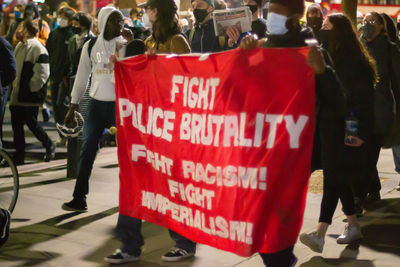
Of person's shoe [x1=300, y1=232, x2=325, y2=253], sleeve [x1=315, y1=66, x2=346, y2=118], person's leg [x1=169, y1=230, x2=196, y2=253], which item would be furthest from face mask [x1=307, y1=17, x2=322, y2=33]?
sleeve [x1=315, y1=66, x2=346, y2=118]

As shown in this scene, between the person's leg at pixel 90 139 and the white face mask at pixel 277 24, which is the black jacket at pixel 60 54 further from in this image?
the white face mask at pixel 277 24

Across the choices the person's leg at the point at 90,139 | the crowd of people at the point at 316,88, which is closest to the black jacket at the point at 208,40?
the crowd of people at the point at 316,88

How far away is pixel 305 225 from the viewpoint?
636 centimetres

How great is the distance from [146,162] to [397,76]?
3.14 meters

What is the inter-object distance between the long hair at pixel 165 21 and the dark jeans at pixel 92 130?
1.44 m

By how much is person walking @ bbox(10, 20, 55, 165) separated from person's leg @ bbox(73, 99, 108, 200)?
296 centimetres

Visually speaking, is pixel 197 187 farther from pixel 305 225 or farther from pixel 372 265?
pixel 305 225

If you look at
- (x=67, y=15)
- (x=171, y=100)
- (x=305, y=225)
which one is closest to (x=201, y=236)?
(x=171, y=100)

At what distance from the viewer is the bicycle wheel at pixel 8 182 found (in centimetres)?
642

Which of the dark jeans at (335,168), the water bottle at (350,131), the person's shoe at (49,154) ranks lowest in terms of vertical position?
the person's shoe at (49,154)

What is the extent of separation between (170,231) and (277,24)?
1.81 m

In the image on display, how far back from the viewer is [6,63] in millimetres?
6633

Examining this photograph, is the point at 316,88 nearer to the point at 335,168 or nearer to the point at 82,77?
the point at 335,168

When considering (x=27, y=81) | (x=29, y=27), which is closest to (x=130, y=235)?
(x=27, y=81)
